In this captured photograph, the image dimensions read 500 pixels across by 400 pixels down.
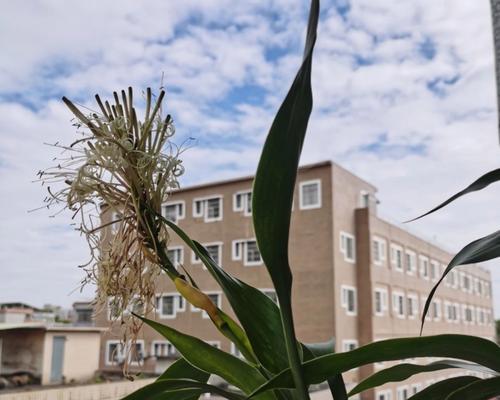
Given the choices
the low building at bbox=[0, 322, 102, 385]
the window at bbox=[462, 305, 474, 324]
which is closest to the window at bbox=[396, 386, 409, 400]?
the window at bbox=[462, 305, 474, 324]

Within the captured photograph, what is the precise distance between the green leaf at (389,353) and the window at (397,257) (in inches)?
558

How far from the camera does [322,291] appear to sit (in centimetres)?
1217

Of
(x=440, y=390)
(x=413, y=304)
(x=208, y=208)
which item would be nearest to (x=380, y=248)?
(x=413, y=304)

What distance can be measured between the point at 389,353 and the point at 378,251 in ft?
44.3

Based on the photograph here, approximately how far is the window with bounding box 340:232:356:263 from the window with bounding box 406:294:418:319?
289 cm

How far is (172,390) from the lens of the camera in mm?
360

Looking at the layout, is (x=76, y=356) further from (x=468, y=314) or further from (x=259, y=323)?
(x=468, y=314)

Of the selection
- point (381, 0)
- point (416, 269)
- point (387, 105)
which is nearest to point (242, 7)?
point (381, 0)

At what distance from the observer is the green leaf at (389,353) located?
296 mm

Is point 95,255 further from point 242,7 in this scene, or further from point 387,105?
point 387,105

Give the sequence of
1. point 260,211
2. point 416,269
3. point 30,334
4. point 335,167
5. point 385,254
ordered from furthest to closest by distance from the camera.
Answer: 1. point 416,269
2. point 385,254
3. point 335,167
4. point 30,334
5. point 260,211

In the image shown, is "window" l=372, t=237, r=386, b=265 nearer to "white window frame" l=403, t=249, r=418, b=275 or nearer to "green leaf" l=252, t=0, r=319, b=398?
"white window frame" l=403, t=249, r=418, b=275

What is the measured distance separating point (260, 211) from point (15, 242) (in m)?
7.05

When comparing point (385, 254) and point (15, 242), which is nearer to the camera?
point (15, 242)
